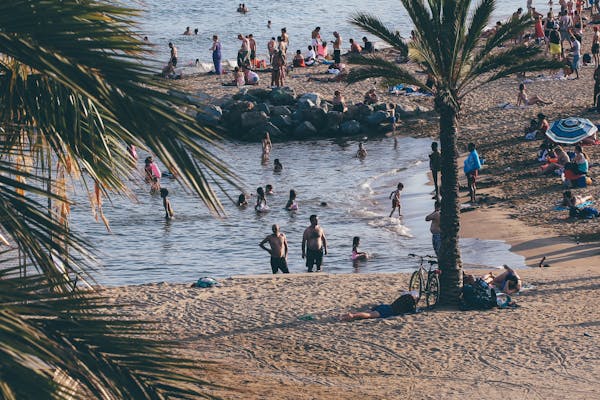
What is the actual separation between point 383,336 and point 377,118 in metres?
21.9

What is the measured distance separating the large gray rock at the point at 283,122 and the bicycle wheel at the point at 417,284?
19.7 meters

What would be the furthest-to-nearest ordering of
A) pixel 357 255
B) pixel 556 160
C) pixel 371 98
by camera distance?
pixel 371 98, pixel 556 160, pixel 357 255

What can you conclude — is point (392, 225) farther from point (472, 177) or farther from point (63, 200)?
point (63, 200)

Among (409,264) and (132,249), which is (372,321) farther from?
(132,249)

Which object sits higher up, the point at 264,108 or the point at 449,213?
the point at 264,108

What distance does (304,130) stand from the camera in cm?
3450

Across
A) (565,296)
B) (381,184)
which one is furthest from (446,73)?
(381,184)

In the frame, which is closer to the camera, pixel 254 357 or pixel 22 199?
pixel 22 199

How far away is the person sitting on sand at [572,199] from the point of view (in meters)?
21.6

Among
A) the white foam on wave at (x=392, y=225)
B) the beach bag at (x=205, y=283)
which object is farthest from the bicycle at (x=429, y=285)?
the white foam on wave at (x=392, y=225)

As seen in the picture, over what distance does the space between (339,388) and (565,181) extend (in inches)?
546

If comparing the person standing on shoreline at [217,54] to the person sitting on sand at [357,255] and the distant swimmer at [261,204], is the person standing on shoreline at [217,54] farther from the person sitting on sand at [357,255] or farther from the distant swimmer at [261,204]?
the person sitting on sand at [357,255]

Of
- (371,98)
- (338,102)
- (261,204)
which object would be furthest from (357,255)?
(371,98)

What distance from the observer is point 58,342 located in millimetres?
4215
